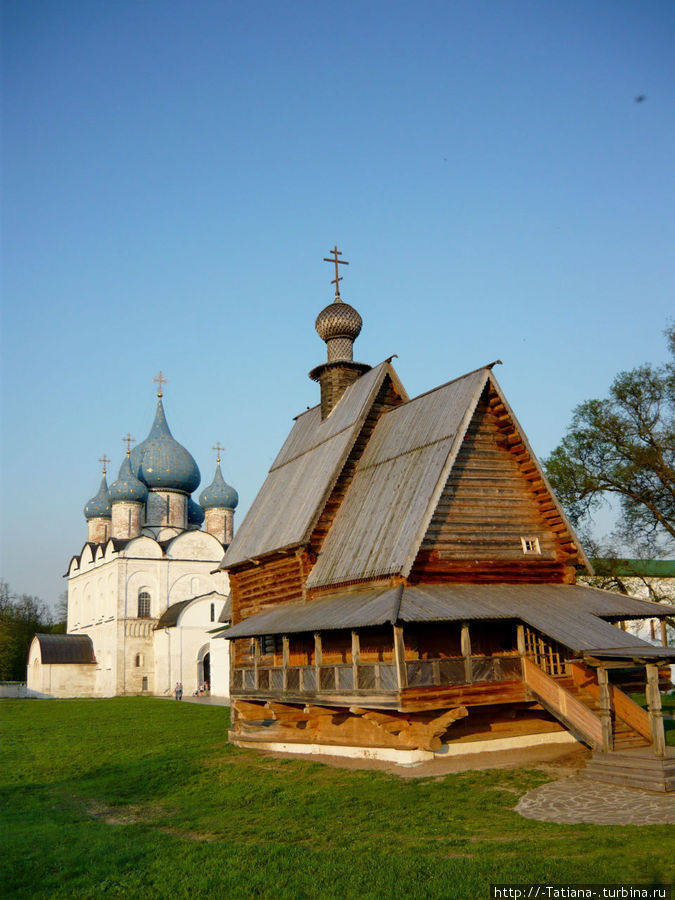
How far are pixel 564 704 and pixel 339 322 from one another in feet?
45.7

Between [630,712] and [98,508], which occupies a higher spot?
[98,508]

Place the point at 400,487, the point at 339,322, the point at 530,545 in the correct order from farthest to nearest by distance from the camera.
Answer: the point at 339,322 → the point at 530,545 → the point at 400,487

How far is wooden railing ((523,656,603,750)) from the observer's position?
13805 mm

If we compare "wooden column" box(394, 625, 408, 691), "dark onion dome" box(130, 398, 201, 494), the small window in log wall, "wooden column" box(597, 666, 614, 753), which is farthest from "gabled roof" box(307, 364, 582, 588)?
"dark onion dome" box(130, 398, 201, 494)

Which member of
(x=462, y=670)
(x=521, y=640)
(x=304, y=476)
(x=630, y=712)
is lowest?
(x=630, y=712)

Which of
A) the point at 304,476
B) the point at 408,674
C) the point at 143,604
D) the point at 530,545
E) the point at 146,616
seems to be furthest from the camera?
the point at 143,604

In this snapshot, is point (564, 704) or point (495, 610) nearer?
point (564, 704)

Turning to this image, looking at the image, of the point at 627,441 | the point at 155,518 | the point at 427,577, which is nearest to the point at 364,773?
the point at 427,577

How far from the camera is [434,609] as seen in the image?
46.7 feet

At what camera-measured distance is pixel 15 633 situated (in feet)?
226

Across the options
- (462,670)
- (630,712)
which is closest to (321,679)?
(462,670)

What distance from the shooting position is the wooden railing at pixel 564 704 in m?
13.8

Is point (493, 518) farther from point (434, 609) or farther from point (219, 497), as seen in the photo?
point (219, 497)

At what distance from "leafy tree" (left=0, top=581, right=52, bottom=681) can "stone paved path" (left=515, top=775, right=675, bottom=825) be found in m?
55.8
